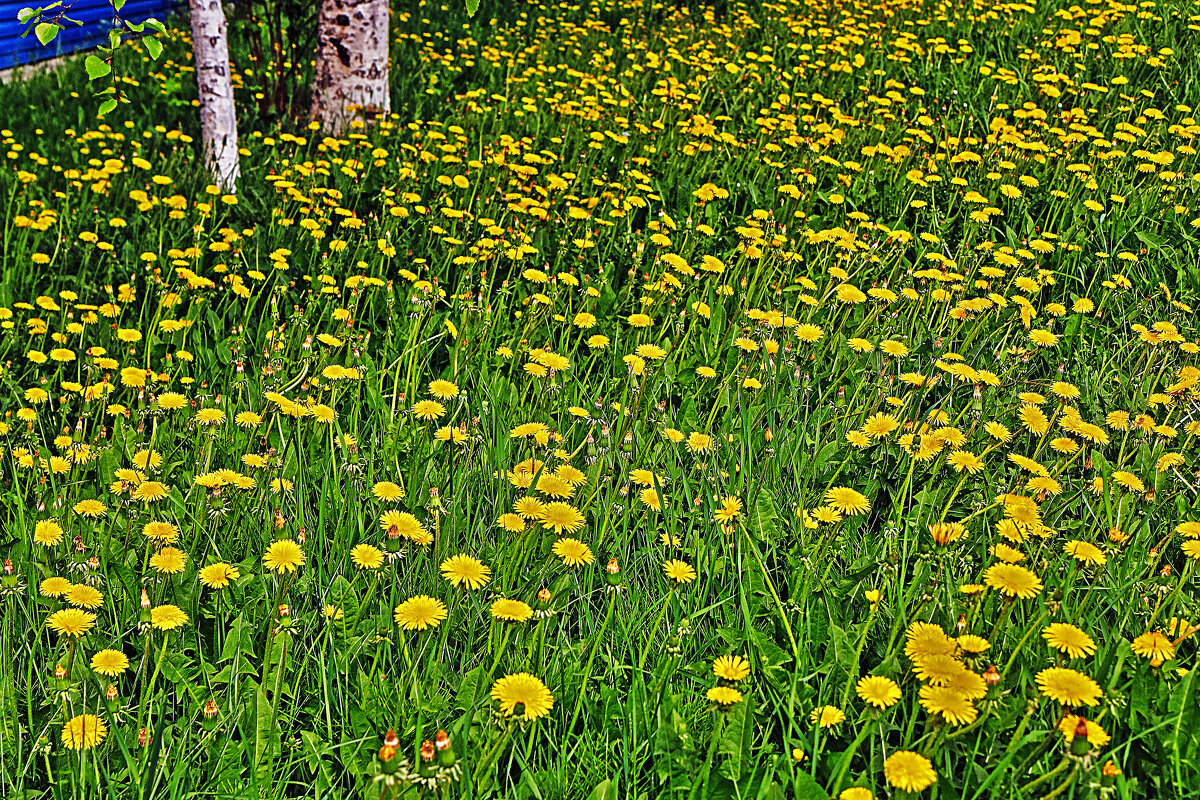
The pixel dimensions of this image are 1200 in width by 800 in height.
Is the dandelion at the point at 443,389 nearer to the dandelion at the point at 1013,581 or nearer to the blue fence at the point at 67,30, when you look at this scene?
the dandelion at the point at 1013,581

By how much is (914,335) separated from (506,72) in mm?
4230

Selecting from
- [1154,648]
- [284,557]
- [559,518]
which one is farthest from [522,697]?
[1154,648]

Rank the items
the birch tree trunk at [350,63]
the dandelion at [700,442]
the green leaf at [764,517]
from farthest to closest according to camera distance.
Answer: the birch tree trunk at [350,63] → the dandelion at [700,442] → the green leaf at [764,517]

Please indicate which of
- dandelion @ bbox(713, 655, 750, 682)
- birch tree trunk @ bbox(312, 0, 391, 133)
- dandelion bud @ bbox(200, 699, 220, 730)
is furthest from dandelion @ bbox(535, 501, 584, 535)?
birch tree trunk @ bbox(312, 0, 391, 133)

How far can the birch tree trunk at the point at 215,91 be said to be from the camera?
4691mm

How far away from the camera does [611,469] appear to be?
246 centimetres

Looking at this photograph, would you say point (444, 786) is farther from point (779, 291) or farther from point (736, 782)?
point (779, 291)

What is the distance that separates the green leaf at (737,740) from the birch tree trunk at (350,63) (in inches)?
183

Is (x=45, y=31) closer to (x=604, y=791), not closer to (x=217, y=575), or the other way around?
(x=217, y=575)

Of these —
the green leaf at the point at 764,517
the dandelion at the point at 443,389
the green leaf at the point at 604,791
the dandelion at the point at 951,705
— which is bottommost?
the green leaf at the point at 604,791

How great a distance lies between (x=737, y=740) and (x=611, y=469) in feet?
3.04

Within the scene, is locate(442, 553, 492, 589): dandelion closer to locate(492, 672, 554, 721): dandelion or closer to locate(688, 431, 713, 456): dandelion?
locate(492, 672, 554, 721): dandelion

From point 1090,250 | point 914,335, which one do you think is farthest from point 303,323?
point 1090,250

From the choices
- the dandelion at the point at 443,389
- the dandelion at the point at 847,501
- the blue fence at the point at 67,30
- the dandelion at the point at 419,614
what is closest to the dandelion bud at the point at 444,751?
the dandelion at the point at 419,614
